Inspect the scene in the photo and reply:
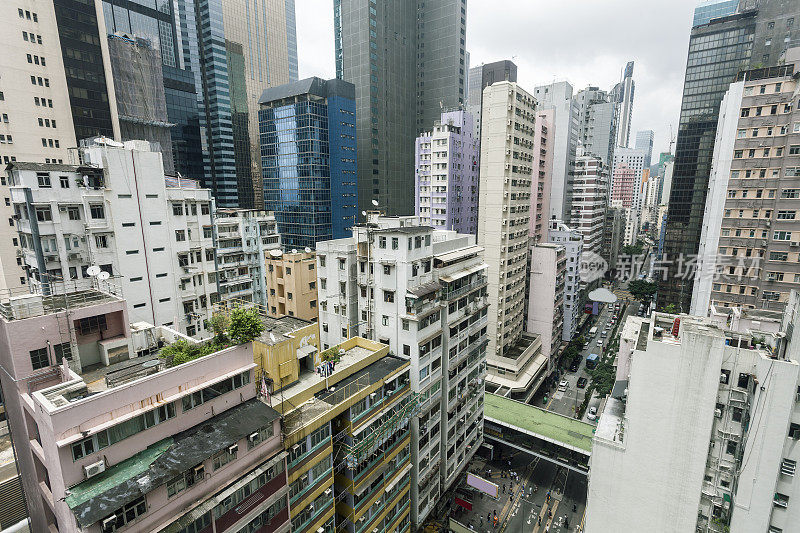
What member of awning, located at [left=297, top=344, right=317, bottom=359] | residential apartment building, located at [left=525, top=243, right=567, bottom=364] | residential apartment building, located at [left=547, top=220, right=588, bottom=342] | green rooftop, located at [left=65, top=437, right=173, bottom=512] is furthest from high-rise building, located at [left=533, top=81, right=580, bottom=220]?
green rooftop, located at [left=65, top=437, right=173, bottom=512]

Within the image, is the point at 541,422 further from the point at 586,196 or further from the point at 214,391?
the point at 586,196

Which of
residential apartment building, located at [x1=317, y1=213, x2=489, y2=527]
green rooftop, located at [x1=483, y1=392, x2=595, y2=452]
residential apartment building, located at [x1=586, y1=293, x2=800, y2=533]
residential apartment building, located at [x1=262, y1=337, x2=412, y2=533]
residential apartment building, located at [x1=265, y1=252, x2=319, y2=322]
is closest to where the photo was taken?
residential apartment building, located at [x1=586, y1=293, x2=800, y2=533]

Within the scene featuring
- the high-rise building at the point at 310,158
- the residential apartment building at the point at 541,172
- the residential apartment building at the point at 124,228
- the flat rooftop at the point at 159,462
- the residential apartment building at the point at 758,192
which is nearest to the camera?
the flat rooftop at the point at 159,462

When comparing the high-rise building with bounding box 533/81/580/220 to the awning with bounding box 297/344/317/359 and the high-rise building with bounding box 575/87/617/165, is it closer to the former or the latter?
the high-rise building with bounding box 575/87/617/165

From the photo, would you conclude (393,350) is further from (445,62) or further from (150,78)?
(445,62)

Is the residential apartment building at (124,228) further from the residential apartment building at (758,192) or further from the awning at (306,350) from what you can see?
the residential apartment building at (758,192)

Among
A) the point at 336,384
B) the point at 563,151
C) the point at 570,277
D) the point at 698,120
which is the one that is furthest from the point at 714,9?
the point at 336,384

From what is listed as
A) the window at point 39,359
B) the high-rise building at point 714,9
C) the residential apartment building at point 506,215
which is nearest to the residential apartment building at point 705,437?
the residential apartment building at point 506,215
